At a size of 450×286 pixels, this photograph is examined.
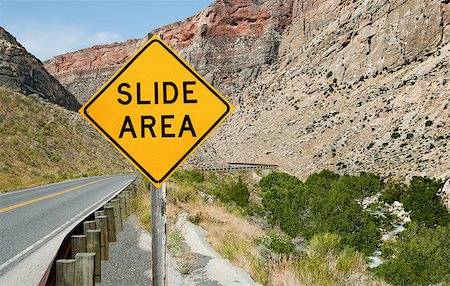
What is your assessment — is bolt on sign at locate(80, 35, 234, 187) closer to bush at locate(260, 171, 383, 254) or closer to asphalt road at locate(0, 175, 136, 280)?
asphalt road at locate(0, 175, 136, 280)

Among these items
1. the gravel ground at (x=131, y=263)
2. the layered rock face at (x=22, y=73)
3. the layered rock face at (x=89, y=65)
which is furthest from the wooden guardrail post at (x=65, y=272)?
the layered rock face at (x=89, y=65)

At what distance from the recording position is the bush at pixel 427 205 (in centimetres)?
3030

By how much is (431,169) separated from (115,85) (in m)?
42.8

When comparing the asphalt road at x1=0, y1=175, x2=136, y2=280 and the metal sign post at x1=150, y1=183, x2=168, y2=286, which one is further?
the asphalt road at x1=0, y1=175, x2=136, y2=280

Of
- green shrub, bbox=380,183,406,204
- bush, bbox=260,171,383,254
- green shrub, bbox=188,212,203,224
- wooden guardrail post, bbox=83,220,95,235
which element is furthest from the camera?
green shrub, bbox=380,183,406,204

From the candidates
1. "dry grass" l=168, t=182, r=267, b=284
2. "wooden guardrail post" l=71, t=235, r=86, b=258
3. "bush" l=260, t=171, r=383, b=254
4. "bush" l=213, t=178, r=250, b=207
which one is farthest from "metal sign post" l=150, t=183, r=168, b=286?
"bush" l=213, t=178, r=250, b=207

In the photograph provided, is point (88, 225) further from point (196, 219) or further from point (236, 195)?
point (236, 195)

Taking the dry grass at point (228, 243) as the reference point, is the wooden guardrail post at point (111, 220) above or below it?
above

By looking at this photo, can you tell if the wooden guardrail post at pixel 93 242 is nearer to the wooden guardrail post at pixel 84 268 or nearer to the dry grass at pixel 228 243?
the wooden guardrail post at pixel 84 268

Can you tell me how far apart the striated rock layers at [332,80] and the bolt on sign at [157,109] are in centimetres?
3936

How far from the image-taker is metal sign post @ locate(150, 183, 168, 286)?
356 cm

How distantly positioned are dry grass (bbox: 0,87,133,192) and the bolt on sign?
24926 millimetres

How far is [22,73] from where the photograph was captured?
2329 inches

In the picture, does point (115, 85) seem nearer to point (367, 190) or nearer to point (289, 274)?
point (289, 274)
